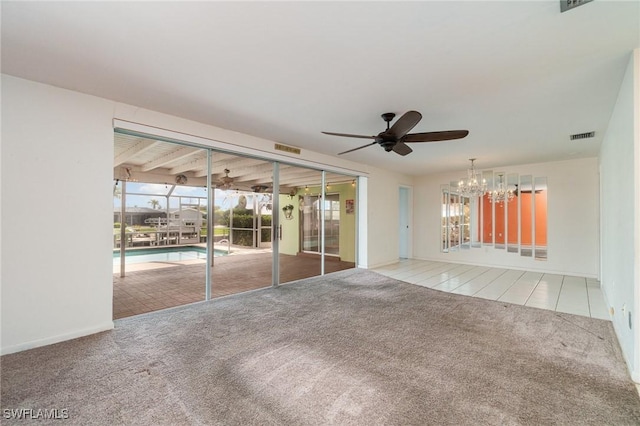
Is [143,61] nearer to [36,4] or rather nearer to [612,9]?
[36,4]

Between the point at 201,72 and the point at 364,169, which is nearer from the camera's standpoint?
the point at 201,72

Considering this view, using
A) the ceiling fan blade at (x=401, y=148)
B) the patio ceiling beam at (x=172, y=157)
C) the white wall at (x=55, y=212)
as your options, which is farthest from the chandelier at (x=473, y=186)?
the white wall at (x=55, y=212)

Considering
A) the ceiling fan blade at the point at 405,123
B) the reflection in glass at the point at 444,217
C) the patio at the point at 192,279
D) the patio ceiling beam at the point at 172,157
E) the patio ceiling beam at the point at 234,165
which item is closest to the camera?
the ceiling fan blade at the point at 405,123

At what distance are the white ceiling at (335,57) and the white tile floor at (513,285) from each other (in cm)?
266

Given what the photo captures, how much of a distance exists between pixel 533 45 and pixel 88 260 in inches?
184

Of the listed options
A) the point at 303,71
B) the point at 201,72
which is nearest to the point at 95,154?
the point at 201,72

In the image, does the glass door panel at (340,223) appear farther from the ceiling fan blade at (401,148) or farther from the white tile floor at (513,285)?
the ceiling fan blade at (401,148)

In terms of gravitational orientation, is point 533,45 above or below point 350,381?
above

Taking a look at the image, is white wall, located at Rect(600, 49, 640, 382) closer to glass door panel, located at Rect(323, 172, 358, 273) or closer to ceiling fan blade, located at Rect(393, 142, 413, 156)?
ceiling fan blade, located at Rect(393, 142, 413, 156)

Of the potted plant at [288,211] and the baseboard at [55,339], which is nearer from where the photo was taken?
the baseboard at [55,339]

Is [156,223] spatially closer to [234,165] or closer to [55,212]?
[234,165]

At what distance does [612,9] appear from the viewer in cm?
177

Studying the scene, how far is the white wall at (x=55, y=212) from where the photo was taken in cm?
260

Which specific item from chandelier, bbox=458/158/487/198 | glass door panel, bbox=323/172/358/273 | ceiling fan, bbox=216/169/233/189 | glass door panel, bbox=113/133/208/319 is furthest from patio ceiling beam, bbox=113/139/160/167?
chandelier, bbox=458/158/487/198
